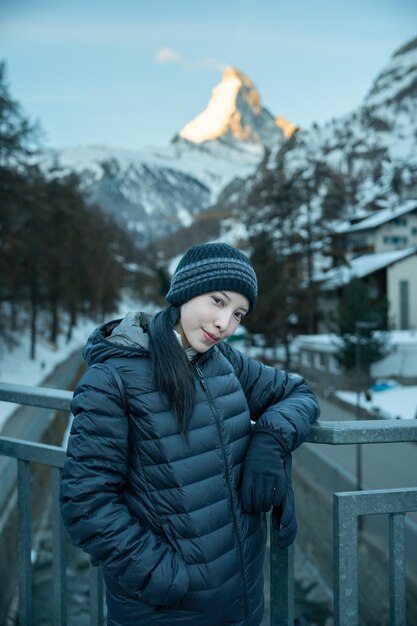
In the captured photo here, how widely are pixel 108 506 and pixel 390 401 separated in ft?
64.0

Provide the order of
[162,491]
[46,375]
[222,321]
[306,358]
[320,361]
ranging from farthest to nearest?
1. [306,358]
2. [320,361]
3. [46,375]
4. [222,321]
5. [162,491]

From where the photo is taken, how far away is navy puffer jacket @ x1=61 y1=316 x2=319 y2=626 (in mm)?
1500

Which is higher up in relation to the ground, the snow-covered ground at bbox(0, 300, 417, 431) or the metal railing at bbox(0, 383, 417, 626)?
the metal railing at bbox(0, 383, 417, 626)

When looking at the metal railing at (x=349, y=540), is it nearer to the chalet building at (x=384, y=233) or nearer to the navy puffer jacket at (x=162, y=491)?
the navy puffer jacket at (x=162, y=491)

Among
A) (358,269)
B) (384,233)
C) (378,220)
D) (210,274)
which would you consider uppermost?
(378,220)

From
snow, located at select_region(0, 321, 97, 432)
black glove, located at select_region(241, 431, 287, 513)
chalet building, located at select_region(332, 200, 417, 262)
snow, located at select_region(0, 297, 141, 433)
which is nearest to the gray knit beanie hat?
black glove, located at select_region(241, 431, 287, 513)

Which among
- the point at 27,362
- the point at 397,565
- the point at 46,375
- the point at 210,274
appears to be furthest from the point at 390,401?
the point at 210,274

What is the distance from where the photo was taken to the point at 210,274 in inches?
67.1

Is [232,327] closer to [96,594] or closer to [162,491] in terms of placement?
[162,491]

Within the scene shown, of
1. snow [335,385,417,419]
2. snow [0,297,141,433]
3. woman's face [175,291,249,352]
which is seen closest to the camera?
woman's face [175,291,249,352]

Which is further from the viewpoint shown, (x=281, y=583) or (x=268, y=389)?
(x=268, y=389)

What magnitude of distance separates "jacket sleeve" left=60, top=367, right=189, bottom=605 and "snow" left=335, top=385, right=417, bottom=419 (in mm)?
15719

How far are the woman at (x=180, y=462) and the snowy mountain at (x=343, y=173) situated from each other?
2768 centimetres

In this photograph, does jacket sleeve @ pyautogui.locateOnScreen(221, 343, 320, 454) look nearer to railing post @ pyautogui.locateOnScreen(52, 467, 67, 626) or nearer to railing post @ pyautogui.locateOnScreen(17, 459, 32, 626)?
railing post @ pyautogui.locateOnScreen(52, 467, 67, 626)
